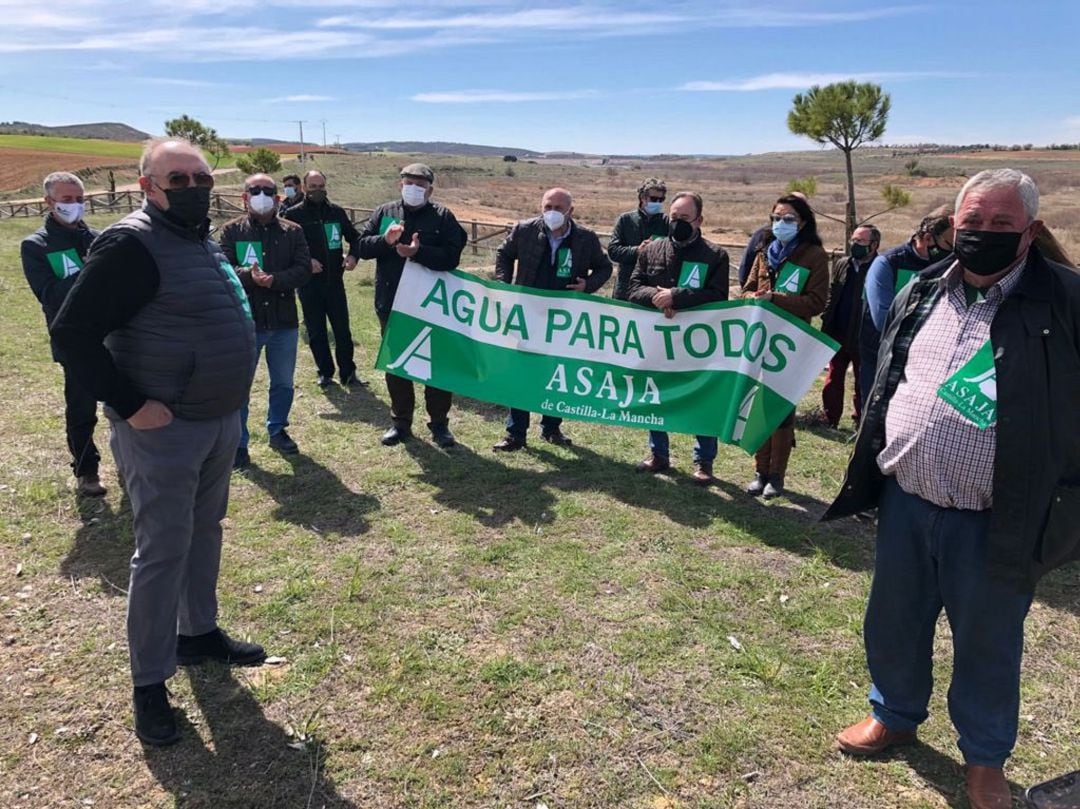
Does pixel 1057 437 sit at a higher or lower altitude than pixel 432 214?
lower

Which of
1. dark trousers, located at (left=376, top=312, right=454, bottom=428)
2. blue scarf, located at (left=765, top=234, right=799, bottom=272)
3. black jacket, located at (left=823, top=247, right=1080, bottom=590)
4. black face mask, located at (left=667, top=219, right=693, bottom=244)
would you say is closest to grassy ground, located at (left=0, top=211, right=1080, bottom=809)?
dark trousers, located at (left=376, top=312, right=454, bottom=428)

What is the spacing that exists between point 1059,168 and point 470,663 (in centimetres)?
10224

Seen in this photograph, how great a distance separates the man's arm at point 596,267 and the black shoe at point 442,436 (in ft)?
5.92

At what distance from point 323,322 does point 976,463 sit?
7351 mm

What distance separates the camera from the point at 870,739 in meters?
3.15

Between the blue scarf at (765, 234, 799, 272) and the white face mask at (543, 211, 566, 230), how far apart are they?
5.70 feet

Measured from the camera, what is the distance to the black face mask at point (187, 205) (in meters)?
2.93

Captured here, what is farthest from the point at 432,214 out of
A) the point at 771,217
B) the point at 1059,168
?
the point at 1059,168

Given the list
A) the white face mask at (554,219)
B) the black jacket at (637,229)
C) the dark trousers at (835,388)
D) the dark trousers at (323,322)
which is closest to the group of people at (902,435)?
the white face mask at (554,219)

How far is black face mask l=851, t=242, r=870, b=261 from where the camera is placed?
6984 millimetres

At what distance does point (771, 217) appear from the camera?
18.2ft

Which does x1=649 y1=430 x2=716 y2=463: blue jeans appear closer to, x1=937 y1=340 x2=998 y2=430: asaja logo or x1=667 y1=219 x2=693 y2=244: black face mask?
x1=667 y1=219 x2=693 y2=244: black face mask

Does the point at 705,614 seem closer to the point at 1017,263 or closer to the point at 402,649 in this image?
the point at 402,649

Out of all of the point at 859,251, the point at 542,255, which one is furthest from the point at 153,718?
the point at 859,251
